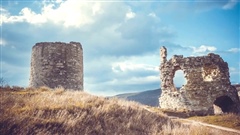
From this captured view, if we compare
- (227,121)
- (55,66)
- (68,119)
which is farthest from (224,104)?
(68,119)

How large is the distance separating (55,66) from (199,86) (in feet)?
40.0

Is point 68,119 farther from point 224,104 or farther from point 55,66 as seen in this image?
point 224,104

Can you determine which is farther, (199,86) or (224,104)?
(224,104)

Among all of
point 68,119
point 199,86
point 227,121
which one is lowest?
point 227,121

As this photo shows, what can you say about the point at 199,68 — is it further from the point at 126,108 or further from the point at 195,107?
the point at 126,108

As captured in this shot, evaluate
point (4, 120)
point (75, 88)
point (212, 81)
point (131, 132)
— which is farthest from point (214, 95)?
point (4, 120)

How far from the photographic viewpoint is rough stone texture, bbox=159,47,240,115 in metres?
21.6

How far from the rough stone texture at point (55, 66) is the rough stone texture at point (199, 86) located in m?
9.02

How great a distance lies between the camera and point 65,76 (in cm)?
1867

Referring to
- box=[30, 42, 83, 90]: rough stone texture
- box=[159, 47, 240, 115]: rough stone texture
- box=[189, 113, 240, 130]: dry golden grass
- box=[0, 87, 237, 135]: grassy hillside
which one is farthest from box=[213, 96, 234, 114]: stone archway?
box=[0, 87, 237, 135]: grassy hillside

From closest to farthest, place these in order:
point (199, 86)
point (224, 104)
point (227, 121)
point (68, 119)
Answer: point (68, 119) < point (227, 121) < point (199, 86) < point (224, 104)

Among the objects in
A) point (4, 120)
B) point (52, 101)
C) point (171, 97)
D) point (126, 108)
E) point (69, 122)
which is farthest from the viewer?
point (171, 97)

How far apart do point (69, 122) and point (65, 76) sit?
35.5 feet

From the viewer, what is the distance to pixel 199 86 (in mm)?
22000
